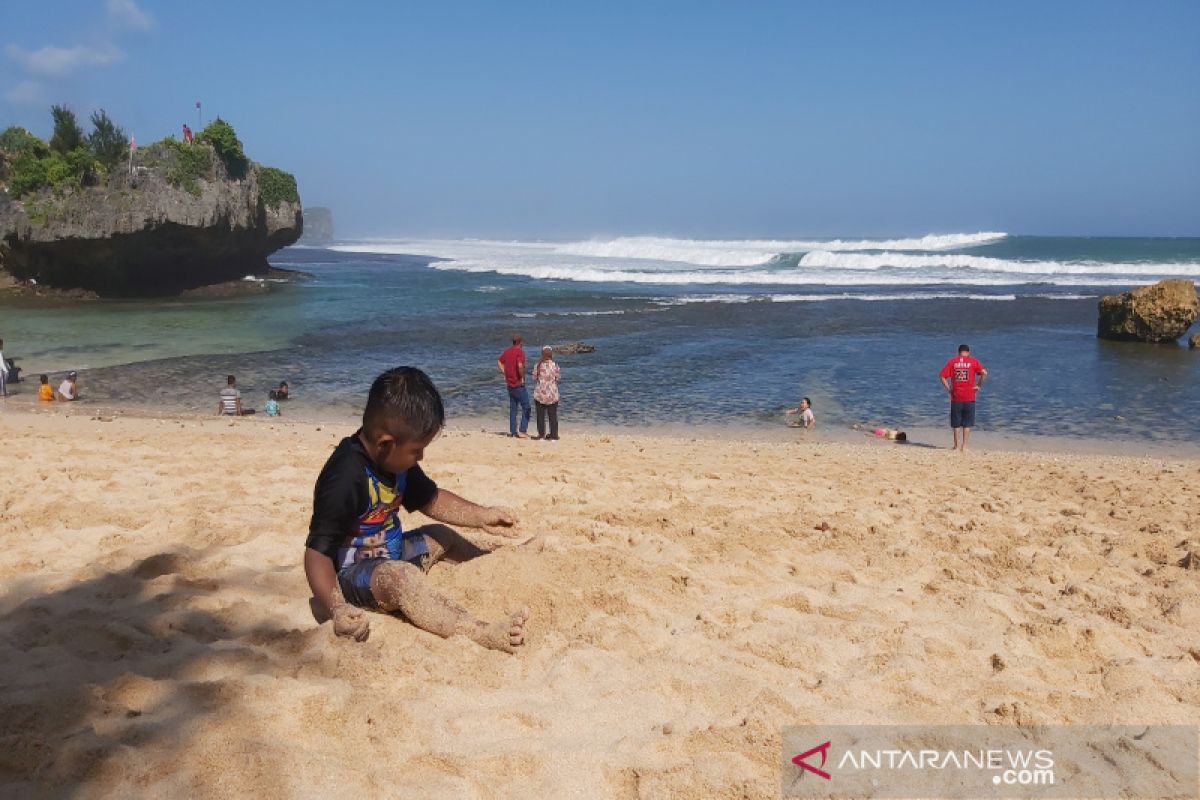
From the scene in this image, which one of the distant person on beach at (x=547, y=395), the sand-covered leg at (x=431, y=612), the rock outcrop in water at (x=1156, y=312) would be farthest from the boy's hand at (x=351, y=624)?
the rock outcrop in water at (x=1156, y=312)

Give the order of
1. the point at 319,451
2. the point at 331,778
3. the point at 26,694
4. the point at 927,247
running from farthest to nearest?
1. the point at 927,247
2. the point at 319,451
3. the point at 26,694
4. the point at 331,778

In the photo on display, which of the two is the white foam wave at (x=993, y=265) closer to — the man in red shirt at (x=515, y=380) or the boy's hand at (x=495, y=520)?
the man in red shirt at (x=515, y=380)

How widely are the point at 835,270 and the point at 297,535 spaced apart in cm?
5668

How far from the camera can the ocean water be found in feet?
52.1

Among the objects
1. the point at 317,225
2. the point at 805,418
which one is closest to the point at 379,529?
the point at 805,418

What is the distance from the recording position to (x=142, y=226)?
116ft

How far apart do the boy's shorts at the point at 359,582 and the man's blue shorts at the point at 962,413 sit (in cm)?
1049

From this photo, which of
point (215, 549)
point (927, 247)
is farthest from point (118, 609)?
point (927, 247)

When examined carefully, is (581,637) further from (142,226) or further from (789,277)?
(789,277)

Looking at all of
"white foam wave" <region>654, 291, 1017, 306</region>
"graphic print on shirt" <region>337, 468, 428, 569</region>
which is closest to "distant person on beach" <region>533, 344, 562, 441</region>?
"graphic print on shirt" <region>337, 468, 428, 569</region>

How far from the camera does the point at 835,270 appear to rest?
191ft

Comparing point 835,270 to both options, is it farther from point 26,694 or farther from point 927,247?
point 26,694

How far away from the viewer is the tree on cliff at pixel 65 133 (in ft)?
112

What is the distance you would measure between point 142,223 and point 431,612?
37363 millimetres
